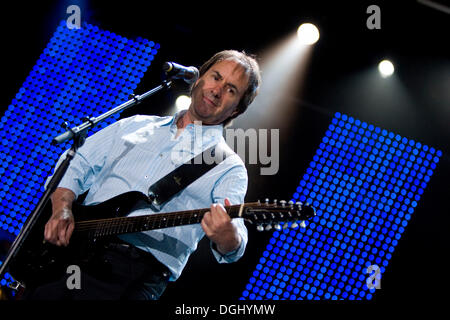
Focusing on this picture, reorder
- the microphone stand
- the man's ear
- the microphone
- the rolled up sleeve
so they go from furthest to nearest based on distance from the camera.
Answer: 1. the man's ear
2. the microphone
3. the rolled up sleeve
4. the microphone stand

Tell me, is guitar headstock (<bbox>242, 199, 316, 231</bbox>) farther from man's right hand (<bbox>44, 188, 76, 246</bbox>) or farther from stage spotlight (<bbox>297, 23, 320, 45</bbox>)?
stage spotlight (<bbox>297, 23, 320, 45</bbox>)

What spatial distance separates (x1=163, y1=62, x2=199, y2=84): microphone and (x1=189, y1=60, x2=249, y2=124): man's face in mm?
259

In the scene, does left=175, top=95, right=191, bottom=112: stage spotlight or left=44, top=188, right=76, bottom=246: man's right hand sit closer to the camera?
left=44, top=188, right=76, bottom=246: man's right hand

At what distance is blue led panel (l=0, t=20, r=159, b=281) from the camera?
3.37 meters

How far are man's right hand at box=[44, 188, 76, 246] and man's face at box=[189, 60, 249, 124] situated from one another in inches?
36.0

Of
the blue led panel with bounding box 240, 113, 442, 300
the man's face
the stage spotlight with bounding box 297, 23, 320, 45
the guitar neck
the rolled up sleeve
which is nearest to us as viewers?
the guitar neck

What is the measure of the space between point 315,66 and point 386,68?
2.09ft

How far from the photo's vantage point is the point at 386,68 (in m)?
3.63

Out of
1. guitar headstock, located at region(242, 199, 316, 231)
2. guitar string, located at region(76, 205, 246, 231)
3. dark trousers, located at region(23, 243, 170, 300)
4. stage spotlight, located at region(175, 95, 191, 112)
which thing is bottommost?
dark trousers, located at region(23, 243, 170, 300)

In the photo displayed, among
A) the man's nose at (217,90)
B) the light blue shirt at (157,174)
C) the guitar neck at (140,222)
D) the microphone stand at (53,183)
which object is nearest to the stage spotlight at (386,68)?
the man's nose at (217,90)

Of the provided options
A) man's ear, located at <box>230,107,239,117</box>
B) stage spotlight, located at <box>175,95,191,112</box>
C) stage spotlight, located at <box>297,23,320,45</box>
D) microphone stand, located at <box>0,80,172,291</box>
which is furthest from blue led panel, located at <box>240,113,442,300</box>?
microphone stand, located at <box>0,80,172,291</box>

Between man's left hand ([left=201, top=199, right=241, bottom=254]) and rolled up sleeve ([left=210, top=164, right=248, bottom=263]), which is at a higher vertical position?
rolled up sleeve ([left=210, top=164, right=248, bottom=263])
